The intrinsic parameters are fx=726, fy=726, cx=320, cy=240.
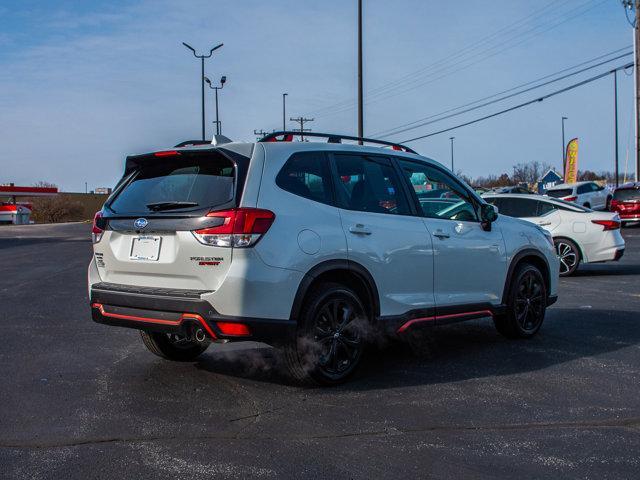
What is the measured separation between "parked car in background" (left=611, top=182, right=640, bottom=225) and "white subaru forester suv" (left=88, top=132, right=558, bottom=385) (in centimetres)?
2274

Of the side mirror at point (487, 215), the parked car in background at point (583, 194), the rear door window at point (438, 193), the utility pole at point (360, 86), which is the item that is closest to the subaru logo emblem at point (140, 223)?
the rear door window at point (438, 193)

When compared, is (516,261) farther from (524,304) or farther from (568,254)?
(568,254)

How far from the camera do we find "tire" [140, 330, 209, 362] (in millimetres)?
6309

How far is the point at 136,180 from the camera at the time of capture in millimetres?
5789

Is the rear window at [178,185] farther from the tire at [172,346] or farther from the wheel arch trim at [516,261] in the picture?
the wheel arch trim at [516,261]

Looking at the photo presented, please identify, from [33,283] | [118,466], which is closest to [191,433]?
[118,466]

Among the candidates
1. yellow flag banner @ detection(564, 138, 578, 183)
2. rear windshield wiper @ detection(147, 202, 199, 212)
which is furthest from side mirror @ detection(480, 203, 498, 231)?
yellow flag banner @ detection(564, 138, 578, 183)

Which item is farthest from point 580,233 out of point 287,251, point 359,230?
point 287,251

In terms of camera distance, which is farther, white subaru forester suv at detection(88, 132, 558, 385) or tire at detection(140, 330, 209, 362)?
tire at detection(140, 330, 209, 362)

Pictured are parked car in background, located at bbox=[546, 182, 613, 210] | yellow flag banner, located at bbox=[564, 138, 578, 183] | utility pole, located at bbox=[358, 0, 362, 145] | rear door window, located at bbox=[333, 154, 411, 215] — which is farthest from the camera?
yellow flag banner, located at bbox=[564, 138, 578, 183]

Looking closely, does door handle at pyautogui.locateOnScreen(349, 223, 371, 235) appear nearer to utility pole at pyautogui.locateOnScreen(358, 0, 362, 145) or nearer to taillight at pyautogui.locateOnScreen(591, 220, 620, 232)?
taillight at pyautogui.locateOnScreen(591, 220, 620, 232)

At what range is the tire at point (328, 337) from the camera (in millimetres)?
5227

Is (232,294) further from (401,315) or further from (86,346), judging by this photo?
(86,346)

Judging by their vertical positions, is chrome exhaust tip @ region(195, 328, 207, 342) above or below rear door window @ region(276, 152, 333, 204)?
below
